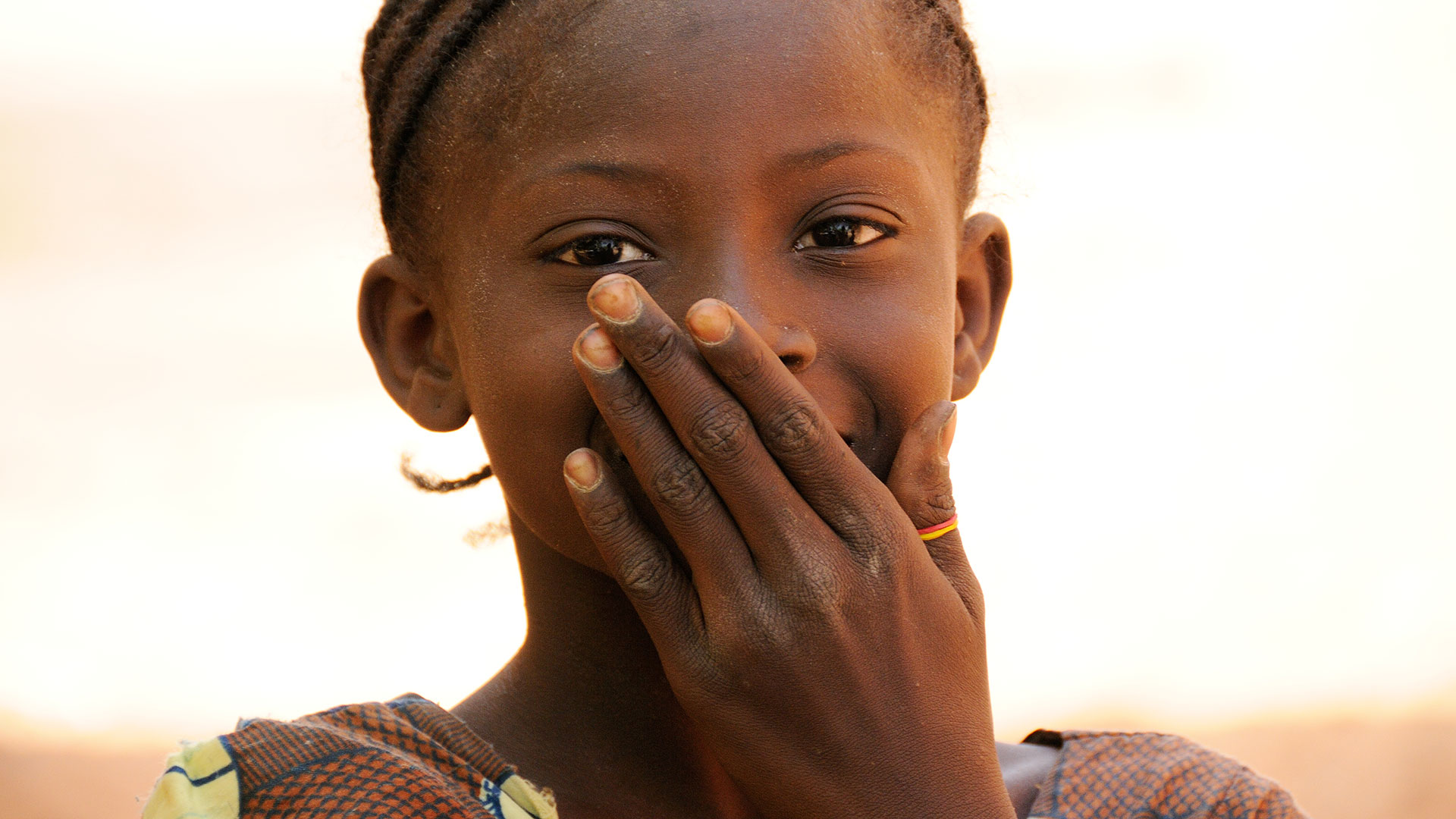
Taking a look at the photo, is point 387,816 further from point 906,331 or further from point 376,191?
point 376,191

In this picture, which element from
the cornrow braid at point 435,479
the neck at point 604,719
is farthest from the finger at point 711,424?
the cornrow braid at point 435,479

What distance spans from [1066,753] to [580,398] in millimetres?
1180

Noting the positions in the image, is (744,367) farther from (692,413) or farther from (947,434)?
(947,434)

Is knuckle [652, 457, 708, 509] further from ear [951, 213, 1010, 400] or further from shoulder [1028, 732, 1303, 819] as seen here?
shoulder [1028, 732, 1303, 819]

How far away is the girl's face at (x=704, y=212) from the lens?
1.89m

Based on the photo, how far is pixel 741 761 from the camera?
1.81 meters

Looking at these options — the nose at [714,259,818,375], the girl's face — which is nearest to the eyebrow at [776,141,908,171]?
the girl's face

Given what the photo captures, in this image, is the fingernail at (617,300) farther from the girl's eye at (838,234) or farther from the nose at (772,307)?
the girl's eye at (838,234)

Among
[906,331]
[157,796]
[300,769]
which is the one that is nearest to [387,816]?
[300,769]

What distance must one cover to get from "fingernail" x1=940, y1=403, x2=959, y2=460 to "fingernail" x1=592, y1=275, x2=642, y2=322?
0.50m

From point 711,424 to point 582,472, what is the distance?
0.59 feet

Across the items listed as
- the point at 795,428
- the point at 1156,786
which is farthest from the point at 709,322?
the point at 1156,786

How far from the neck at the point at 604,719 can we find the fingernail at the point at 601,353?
0.62 meters

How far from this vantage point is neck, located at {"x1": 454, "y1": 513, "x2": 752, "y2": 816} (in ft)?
7.34
